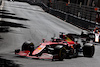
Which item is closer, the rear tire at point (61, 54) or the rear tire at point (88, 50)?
the rear tire at point (61, 54)

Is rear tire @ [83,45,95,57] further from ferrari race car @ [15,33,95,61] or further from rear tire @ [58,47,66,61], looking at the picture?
rear tire @ [58,47,66,61]

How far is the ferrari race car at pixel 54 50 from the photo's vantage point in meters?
10.4

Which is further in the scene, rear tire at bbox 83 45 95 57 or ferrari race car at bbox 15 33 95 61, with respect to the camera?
rear tire at bbox 83 45 95 57

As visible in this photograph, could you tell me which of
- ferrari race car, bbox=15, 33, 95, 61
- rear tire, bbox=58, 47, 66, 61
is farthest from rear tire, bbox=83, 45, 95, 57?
rear tire, bbox=58, 47, 66, 61

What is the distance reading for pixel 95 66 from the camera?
405 inches

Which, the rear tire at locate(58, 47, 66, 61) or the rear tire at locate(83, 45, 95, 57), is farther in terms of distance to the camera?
the rear tire at locate(83, 45, 95, 57)

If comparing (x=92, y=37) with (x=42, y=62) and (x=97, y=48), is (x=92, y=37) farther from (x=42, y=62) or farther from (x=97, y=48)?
(x=42, y=62)

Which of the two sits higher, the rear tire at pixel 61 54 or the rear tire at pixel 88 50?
the rear tire at pixel 61 54

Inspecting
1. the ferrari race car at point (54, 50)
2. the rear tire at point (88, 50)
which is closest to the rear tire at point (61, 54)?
the ferrari race car at point (54, 50)

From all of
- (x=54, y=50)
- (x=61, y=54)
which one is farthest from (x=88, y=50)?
(x=54, y=50)

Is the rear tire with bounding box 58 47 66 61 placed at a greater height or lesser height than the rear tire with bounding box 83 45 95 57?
greater

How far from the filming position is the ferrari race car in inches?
408

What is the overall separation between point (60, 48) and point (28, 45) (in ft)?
6.42

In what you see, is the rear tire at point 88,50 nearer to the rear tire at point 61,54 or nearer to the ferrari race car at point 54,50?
the ferrari race car at point 54,50
